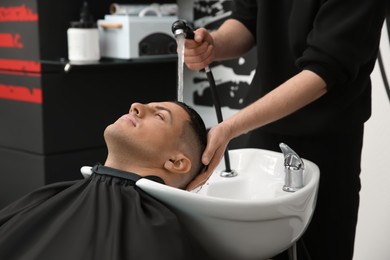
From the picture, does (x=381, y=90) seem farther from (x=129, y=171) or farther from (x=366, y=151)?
(x=129, y=171)

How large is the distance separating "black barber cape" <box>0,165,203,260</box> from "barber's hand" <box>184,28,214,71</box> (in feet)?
1.57

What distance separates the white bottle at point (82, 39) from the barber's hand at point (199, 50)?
98 cm

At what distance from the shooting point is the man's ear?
3.67 ft

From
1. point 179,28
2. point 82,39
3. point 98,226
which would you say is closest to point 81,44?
point 82,39

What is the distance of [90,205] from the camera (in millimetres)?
987

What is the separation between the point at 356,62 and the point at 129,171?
22.1 inches

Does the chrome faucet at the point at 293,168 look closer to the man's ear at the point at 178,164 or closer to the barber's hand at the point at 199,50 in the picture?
the man's ear at the point at 178,164

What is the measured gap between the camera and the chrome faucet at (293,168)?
1203mm

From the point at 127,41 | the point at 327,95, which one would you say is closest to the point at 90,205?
the point at 327,95

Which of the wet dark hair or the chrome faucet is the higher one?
the wet dark hair

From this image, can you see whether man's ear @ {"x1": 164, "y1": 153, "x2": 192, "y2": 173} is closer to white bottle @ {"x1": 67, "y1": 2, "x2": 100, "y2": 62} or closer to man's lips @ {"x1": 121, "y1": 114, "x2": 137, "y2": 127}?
man's lips @ {"x1": 121, "y1": 114, "x2": 137, "y2": 127}

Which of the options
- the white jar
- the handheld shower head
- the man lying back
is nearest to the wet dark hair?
the man lying back

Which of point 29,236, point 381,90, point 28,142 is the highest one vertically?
point 381,90

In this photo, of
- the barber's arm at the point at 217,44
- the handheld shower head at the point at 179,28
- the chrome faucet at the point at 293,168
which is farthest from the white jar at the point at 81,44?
the chrome faucet at the point at 293,168
